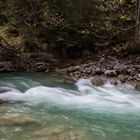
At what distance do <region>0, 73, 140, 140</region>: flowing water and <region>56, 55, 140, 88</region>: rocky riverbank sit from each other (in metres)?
0.65

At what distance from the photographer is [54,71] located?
1464 centimetres

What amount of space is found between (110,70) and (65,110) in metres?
5.27

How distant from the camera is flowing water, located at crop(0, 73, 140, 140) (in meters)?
7.38

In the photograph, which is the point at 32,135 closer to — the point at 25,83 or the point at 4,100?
the point at 4,100

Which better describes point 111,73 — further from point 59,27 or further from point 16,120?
point 16,120

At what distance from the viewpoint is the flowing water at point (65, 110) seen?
7.38 m

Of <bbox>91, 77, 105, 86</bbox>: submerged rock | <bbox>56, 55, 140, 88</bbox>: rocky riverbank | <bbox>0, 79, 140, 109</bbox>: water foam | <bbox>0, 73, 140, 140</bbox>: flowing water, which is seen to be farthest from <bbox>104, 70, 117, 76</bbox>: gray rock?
<bbox>0, 79, 140, 109</bbox>: water foam

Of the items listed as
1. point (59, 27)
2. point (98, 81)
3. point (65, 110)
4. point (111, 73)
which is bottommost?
point (65, 110)

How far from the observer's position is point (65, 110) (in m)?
9.31

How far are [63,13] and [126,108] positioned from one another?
7.72 metres

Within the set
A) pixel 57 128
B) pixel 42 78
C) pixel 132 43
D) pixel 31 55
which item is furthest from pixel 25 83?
pixel 132 43

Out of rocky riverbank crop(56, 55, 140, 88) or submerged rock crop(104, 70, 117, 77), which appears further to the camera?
submerged rock crop(104, 70, 117, 77)

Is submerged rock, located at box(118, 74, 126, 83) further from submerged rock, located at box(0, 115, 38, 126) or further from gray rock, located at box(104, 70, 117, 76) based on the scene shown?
submerged rock, located at box(0, 115, 38, 126)

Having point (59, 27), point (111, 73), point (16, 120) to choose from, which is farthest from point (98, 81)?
point (16, 120)
